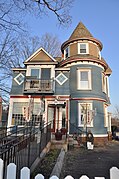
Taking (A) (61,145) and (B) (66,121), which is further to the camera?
(B) (66,121)

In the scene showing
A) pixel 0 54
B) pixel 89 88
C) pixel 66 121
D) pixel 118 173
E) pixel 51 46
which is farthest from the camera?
pixel 51 46

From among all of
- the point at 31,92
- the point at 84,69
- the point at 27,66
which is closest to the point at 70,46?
the point at 84,69

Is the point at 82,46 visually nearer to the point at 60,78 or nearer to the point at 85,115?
the point at 60,78

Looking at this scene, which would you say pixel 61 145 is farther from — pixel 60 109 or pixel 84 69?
pixel 84 69

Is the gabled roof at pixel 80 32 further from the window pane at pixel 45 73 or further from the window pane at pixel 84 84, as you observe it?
the window pane at pixel 84 84

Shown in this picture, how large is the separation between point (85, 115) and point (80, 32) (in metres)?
9.70

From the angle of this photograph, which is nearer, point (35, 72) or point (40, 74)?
point (40, 74)

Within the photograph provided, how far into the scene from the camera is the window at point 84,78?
1526cm

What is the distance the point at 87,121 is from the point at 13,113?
668 cm

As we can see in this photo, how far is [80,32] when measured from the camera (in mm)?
18156

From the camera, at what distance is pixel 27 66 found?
15.6 m

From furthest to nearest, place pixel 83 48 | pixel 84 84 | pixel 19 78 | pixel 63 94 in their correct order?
pixel 83 48 → pixel 19 78 → pixel 84 84 → pixel 63 94

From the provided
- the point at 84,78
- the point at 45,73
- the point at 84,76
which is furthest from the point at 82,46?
the point at 45,73

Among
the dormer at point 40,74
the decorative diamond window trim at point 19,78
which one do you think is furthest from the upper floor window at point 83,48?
the decorative diamond window trim at point 19,78
